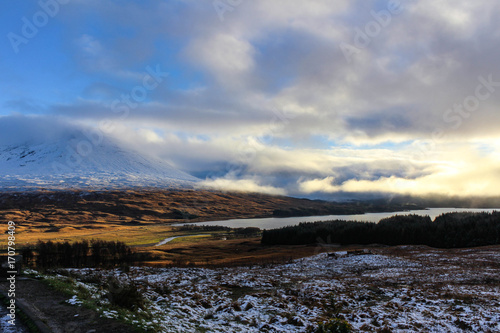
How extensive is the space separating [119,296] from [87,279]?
926 cm

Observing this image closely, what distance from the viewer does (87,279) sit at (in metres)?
21.0

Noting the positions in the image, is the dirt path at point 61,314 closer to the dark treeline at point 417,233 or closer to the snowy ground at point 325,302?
the snowy ground at point 325,302

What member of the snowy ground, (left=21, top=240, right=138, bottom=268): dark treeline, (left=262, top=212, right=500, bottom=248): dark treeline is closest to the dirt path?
the snowy ground

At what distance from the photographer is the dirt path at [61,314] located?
34.7 ft

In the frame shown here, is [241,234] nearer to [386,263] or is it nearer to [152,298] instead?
[386,263]

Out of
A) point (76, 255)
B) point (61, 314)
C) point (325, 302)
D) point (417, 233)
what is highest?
point (61, 314)

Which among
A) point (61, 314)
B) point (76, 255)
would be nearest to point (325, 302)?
point (61, 314)

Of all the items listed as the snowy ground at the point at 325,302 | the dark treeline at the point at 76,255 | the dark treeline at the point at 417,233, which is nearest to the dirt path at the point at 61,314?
the snowy ground at the point at 325,302

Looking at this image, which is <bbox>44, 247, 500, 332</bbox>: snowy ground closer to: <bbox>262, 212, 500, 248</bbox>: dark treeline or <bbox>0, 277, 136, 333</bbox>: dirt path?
<bbox>0, 277, 136, 333</bbox>: dirt path

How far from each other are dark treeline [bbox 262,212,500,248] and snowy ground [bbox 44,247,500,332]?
5646 centimetres

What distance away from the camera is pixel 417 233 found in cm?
8356

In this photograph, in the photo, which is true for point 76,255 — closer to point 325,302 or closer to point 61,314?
point 61,314

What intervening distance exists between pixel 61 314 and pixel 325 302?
44.2 ft

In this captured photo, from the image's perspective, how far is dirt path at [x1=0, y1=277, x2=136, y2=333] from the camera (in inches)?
417
